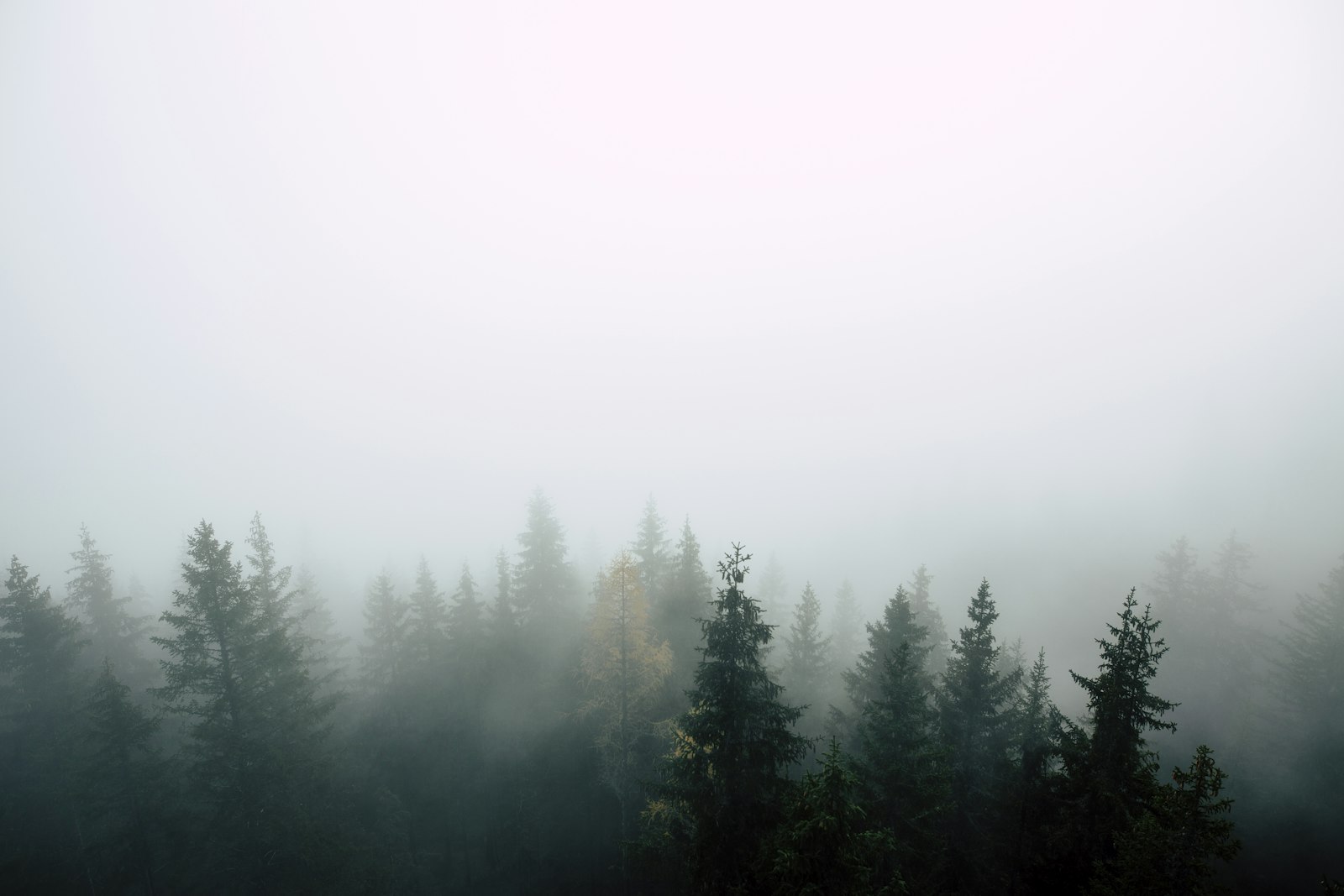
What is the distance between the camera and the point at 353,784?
27891 millimetres

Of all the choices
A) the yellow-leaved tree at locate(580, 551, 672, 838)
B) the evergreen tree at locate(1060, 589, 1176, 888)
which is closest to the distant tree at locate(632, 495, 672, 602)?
the yellow-leaved tree at locate(580, 551, 672, 838)

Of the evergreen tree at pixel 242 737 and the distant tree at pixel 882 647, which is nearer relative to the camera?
the evergreen tree at pixel 242 737

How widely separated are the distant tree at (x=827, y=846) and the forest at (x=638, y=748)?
0.08 m

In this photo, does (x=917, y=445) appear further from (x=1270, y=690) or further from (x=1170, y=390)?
(x=1270, y=690)

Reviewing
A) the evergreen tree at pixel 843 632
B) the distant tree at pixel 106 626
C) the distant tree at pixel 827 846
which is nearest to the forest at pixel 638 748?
the distant tree at pixel 827 846

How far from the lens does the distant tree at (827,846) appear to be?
415 inches

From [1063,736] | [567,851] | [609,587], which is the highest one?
[609,587]

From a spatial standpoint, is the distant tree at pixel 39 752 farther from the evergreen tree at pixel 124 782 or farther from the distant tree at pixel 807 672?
the distant tree at pixel 807 672

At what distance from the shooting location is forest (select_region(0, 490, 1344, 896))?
1430 cm

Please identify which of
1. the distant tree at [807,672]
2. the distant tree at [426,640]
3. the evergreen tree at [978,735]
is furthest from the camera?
the distant tree at [426,640]

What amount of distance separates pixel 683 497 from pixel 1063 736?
13395 cm

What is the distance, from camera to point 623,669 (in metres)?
26.3

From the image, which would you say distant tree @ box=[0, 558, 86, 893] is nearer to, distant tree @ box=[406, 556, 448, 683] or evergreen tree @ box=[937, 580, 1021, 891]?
distant tree @ box=[406, 556, 448, 683]

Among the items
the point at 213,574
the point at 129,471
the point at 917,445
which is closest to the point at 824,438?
the point at 917,445
